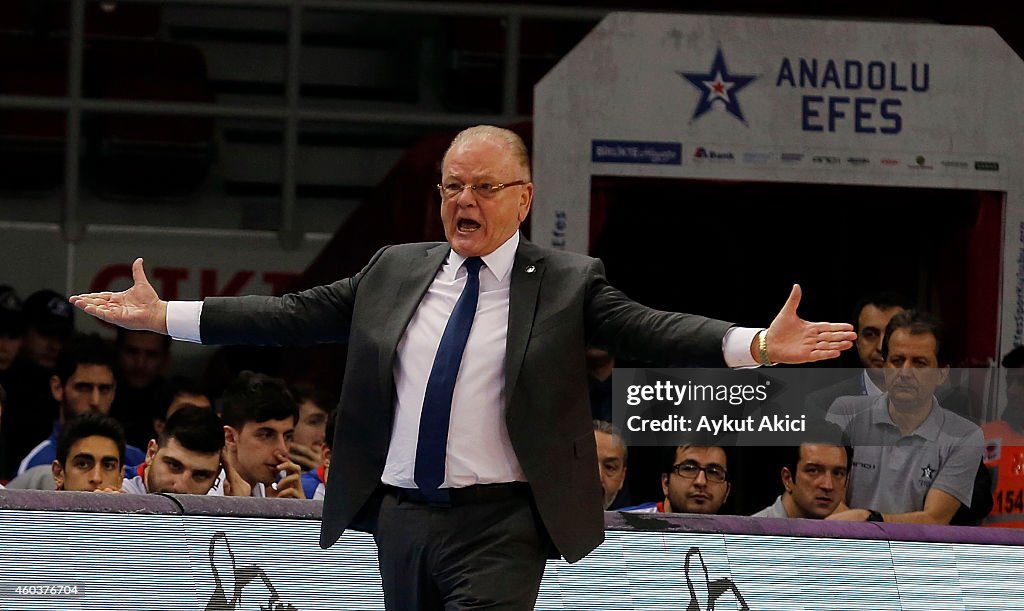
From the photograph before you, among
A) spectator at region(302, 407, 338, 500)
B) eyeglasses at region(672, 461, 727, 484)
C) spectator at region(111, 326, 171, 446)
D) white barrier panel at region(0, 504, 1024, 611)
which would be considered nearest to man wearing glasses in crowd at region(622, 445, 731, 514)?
eyeglasses at region(672, 461, 727, 484)

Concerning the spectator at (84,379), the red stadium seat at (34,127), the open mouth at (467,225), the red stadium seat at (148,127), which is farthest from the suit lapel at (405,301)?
the red stadium seat at (34,127)

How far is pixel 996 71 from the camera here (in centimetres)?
597

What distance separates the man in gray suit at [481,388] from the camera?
2.72 m


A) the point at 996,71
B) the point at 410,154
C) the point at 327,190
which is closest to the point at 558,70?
the point at 410,154

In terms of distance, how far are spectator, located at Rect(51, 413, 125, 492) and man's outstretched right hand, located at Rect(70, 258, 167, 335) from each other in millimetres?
1587

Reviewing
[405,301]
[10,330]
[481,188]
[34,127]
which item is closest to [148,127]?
[34,127]

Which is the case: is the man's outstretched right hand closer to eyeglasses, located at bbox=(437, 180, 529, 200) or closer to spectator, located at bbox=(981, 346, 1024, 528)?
eyeglasses, located at bbox=(437, 180, 529, 200)

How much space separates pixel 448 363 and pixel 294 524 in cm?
108

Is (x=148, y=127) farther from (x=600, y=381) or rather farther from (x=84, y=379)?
(x=600, y=381)

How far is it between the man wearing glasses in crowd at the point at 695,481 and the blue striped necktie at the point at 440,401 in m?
1.79

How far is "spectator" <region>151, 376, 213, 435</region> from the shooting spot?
16.8 ft

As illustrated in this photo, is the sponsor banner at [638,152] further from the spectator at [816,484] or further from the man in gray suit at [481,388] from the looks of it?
the man in gray suit at [481,388]

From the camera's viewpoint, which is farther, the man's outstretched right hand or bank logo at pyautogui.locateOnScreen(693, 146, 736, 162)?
bank logo at pyautogui.locateOnScreen(693, 146, 736, 162)

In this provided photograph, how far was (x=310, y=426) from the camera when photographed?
5.16m
